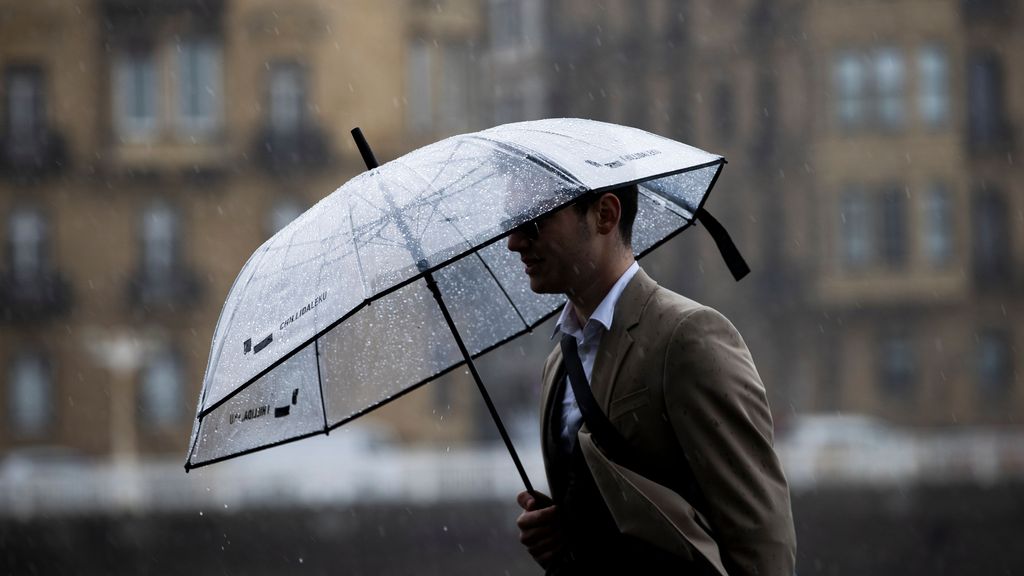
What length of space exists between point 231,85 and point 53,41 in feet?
12.0

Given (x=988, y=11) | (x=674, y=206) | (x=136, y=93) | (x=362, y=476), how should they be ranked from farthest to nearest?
1. (x=988, y=11)
2. (x=136, y=93)
3. (x=362, y=476)
4. (x=674, y=206)

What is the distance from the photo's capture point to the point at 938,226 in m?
33.6

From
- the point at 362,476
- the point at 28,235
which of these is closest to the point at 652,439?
the point at 362,476

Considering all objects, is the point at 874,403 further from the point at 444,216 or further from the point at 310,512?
the point at 444,216

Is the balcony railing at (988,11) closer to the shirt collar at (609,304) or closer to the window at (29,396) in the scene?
the window at (29,396)

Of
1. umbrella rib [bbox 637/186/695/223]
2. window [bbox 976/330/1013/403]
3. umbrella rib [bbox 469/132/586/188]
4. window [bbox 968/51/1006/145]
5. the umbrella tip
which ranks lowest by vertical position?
window [bbox 976/330/1013/403]

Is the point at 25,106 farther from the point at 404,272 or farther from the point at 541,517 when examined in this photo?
the point at 541,517

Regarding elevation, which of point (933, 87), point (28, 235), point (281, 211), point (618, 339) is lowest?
point (618, 339)

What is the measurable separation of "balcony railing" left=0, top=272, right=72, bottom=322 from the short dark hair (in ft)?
96.1

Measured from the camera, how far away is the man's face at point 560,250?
9.53 feet

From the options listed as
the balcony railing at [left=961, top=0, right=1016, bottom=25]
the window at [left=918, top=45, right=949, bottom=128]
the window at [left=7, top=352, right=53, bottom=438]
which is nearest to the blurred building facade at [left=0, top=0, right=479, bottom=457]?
the window at [left=7, top=352, right=53, bottom=438]

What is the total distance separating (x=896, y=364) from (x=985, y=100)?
6.34 m

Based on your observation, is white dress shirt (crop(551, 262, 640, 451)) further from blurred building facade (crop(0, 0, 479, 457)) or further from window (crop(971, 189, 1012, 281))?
window (crop(971, 189, 1012, 281))

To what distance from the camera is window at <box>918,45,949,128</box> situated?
1329 inches
